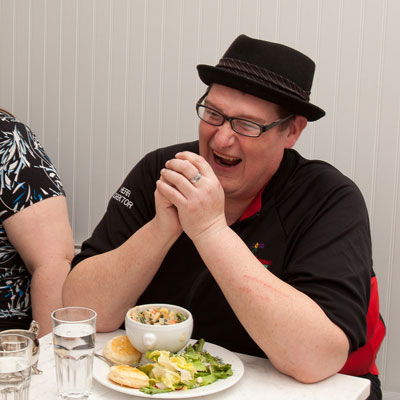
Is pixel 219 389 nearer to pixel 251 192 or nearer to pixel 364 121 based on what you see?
pixel 251 192

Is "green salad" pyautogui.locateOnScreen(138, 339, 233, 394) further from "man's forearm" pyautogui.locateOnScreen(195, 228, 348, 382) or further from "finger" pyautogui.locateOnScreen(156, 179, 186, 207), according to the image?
"finger" pyautogui.locateOnScreen(156, 179, 186, 207)

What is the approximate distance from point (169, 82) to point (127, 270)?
118 centimetres

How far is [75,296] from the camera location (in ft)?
4.63

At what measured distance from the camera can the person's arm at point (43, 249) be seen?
1.79 m

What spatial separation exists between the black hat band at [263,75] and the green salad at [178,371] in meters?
0.70

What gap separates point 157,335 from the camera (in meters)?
1.09

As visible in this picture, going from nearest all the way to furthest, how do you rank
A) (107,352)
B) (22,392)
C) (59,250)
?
1. (22,392)
2. (107,352)
3. (59,250)

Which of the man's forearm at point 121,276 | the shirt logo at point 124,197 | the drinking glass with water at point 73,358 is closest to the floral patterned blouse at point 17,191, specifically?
the shirt logo at point 124,197

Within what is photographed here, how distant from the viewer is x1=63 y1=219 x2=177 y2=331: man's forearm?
4.40ft

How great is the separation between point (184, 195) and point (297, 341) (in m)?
0.40

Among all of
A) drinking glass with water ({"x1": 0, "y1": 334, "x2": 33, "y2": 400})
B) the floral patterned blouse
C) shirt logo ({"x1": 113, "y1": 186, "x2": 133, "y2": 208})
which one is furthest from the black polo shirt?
drinking glass with water ({"x1": 0, "y1": 334, "x2": 33, "y2": 400})

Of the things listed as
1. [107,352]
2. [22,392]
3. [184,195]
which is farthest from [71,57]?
[22,392]

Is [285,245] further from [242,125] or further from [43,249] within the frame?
[43,249]

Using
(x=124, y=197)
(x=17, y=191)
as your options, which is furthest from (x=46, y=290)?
(x=124, y=197)
